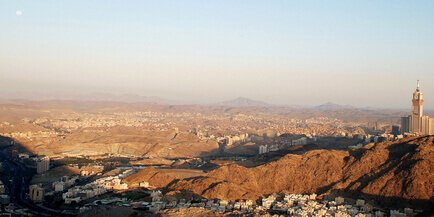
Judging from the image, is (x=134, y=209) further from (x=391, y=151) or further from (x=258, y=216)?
(x=391, y=151)

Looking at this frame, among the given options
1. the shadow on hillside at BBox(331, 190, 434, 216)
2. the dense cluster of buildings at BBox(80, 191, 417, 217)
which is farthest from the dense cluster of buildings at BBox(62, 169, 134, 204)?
the shadow on hillside at BBox(331, 190, 434, 216)

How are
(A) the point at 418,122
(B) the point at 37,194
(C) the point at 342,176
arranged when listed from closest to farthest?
(C) the point at 342,176
(B) the point at 37,194
(A) the point at 418,122

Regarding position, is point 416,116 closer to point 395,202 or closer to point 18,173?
point 395,202

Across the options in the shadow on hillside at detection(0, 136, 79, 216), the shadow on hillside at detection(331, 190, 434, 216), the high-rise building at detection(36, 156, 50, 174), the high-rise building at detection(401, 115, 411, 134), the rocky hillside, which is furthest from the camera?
the high-rise building at detection(401, 115, 411, 134)

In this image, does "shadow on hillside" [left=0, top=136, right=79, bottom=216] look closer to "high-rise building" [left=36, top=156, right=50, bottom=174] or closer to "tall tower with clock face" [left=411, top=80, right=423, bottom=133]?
"high-rise building" [left=36, top=156, right=50, bottom=174]

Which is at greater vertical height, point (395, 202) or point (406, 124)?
point (406, 124)

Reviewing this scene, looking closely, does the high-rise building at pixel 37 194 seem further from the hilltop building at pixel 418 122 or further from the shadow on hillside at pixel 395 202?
the hilltop building at pixel 418 122

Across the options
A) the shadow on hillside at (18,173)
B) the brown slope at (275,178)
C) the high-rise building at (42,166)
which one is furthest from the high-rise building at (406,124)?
the high-rise building at (42,166)

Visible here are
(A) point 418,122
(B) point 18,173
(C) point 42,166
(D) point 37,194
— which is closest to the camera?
(D) point 37,194

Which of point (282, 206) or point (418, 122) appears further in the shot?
point (418, 122)

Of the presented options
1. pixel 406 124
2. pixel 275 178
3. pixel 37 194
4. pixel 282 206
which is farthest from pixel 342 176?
pixel 406 124
